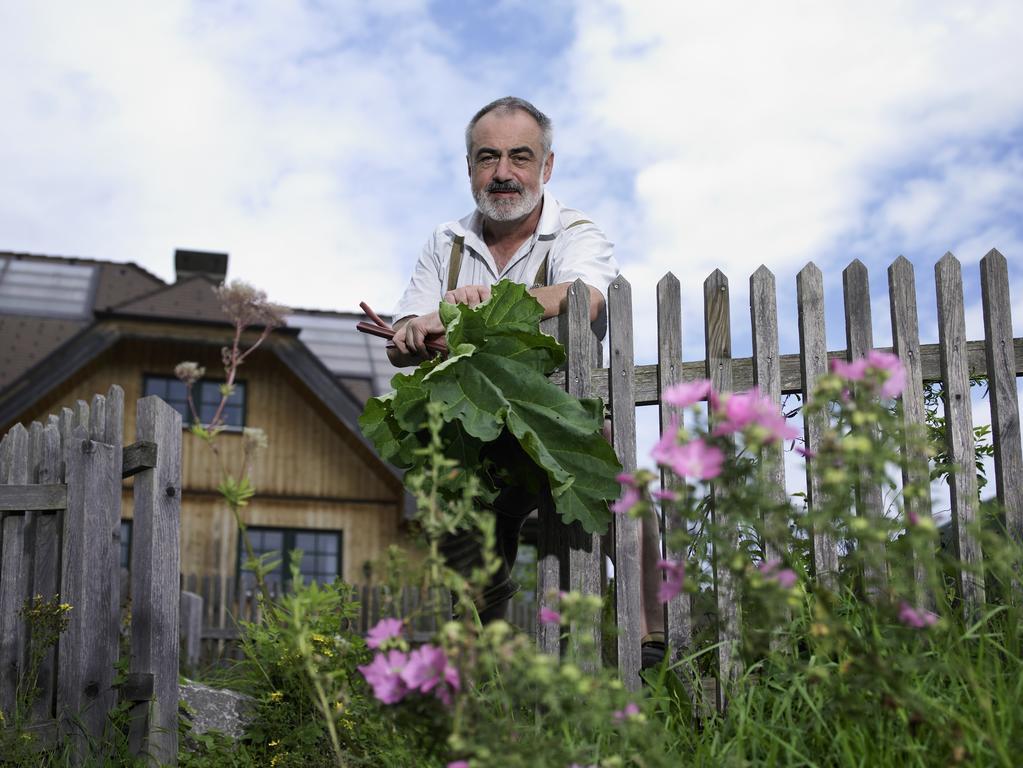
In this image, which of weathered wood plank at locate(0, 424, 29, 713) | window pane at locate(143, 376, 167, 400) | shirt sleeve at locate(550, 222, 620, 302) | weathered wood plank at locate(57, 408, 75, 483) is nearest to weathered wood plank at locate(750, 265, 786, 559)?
shirt sleeve at locate(550, 222, 620, 302)

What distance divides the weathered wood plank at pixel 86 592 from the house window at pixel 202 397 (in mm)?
12304

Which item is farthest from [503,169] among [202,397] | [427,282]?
[202,397]

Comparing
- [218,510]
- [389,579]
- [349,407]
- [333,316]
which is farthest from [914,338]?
[333,316]

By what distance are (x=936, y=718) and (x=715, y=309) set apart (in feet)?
6.47

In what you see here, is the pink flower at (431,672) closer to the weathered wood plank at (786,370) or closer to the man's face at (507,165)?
the weathered wood plank at (786,370)

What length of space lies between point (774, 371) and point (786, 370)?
0.07 m

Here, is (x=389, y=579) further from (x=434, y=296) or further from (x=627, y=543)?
(x=434, y=296)

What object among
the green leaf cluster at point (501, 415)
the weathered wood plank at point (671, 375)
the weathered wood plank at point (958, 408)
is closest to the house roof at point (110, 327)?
the weathered wood plank at point (671, 375)

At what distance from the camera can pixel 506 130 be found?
4.61 m

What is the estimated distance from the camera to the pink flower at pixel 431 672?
2.25 m

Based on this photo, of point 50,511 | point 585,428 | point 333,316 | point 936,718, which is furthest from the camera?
point 333,316

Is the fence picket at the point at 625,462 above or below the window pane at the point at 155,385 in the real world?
below

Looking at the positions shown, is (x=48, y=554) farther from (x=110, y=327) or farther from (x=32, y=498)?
(x=110, y=327)

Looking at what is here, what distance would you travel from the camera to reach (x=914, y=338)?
4.08m
